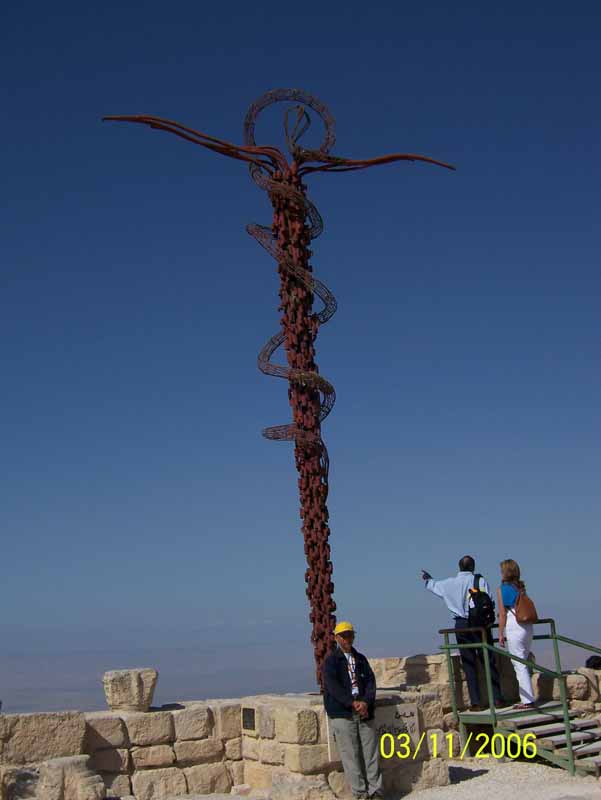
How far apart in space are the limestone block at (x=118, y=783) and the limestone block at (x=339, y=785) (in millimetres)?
2134

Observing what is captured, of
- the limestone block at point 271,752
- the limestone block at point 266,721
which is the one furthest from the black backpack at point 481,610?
the limestone block at point 271,752

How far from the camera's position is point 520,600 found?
10312 mm

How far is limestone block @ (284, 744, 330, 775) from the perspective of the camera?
847 cm

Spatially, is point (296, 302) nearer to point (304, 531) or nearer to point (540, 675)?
point (304, 531)

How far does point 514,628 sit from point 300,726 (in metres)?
3.12

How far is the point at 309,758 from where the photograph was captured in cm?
849

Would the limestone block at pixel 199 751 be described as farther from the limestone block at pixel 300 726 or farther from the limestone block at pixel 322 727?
the limestone block at pixel 322 727

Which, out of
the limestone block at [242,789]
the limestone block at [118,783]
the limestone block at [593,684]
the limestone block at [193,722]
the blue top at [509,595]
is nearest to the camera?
the limestone block at [118,783]

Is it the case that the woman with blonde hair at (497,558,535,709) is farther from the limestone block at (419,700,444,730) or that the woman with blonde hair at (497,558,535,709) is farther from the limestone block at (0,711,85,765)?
the limestone block at (0,711,85,765)

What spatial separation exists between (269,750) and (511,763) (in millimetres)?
2658

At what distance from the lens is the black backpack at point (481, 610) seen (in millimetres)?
10680

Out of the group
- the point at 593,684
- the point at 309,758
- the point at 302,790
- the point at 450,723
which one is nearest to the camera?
the point at 302,790

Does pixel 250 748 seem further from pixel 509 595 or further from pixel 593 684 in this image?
pixel 593 684

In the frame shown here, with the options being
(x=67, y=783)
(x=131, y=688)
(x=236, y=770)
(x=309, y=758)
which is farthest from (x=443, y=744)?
(x=67, y=783)
